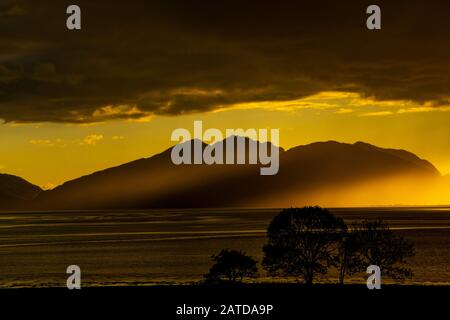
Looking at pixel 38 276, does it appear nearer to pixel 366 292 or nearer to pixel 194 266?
pixel 194 266

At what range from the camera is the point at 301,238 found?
62594 mm

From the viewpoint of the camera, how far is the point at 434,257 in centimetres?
15725

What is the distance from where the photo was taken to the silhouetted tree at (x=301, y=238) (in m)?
62.3

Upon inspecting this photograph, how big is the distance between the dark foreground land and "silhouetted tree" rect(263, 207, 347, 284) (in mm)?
14776

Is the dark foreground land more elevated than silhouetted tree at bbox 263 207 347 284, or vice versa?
silhouetted tree at bbox 263 207 347 284

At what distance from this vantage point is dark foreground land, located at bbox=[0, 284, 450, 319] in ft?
109
